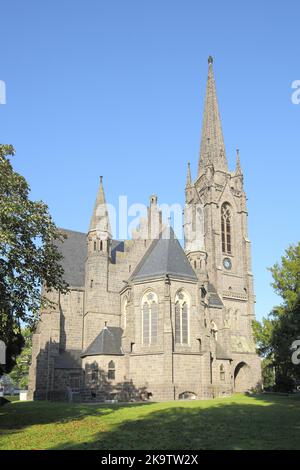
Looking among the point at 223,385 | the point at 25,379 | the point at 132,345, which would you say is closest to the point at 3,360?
the point at 132,345

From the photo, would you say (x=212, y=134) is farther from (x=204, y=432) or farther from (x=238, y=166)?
(x=204, y=432)

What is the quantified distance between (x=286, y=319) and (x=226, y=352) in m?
14.1

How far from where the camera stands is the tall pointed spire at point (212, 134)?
222 ft

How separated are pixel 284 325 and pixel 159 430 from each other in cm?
2124

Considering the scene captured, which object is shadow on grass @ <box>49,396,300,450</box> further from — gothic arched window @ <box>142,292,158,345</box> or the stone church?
gothic arched window @ <box>142,292,158,345</box>

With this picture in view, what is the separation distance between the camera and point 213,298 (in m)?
54.2

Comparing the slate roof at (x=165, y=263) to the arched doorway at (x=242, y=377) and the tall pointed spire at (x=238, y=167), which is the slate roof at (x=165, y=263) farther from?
the tall pointed spire at (x=238, y=167)

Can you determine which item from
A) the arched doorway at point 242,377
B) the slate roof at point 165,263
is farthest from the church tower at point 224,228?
the slate roof at point 165,263

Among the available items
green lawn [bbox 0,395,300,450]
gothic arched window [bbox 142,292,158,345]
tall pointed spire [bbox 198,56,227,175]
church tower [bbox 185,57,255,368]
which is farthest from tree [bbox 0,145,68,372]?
tall pointed spire [bbox 198,56,227,175]

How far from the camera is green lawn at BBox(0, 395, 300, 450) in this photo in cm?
1470

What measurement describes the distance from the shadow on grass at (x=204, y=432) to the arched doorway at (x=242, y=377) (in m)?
31.8

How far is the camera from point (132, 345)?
136 feet

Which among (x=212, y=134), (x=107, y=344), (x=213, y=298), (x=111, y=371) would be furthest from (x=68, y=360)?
(x=212, y=134)
